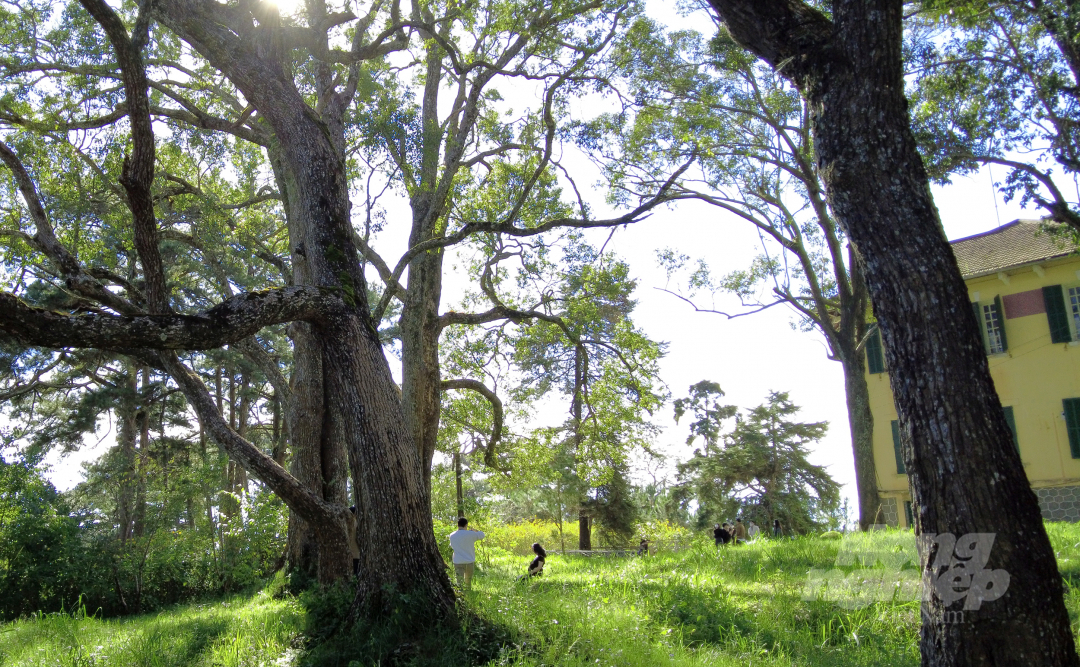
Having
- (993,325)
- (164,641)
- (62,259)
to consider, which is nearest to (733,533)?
(993,325)

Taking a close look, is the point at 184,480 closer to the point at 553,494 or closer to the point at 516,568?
the point at 516,568

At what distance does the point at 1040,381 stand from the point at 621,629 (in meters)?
19.8

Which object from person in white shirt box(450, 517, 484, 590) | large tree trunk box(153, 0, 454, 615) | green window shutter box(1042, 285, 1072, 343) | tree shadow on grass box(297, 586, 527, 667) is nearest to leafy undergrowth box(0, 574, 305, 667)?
tree shadow on grass box(297, 586, 527, 667)

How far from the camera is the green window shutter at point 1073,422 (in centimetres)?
1991

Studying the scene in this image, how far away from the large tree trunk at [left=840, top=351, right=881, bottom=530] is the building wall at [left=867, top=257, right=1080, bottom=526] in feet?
27.0

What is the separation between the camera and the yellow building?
20.1m

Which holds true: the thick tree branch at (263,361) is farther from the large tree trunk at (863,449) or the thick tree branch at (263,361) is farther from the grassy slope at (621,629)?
the large tree trunk at (863,449)

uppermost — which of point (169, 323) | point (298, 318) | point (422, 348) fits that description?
point (422, 348)

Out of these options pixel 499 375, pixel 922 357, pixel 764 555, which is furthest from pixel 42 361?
pixel 922 357

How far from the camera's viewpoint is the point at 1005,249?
22.8 meters

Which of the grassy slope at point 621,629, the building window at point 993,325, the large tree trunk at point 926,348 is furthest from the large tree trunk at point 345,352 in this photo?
the building window at point 993,325

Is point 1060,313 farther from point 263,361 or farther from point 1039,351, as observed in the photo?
point 263,361

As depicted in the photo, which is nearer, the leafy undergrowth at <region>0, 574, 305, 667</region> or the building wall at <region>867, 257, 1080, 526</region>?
the leafy undergrowth at <region>0, 574, 305, 667</region>

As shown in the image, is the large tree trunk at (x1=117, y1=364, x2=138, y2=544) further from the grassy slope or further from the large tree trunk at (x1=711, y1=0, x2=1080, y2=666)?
the large tree trunk at (x1=711, y1=0, x2=1080, y2=666)
